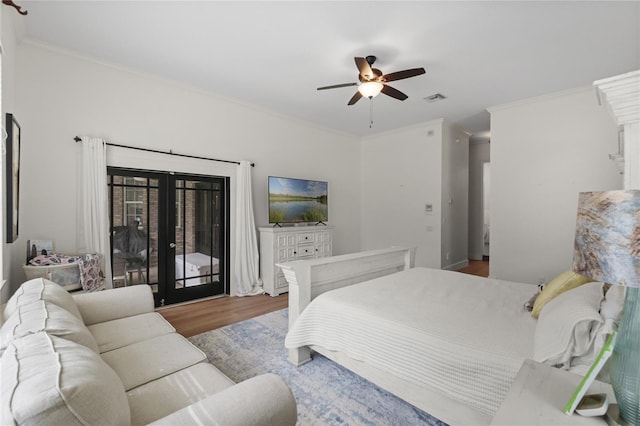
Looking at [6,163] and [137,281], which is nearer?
[6,163]

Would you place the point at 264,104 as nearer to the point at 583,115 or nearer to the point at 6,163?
the point at 6,163

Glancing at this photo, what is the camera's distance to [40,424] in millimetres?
700

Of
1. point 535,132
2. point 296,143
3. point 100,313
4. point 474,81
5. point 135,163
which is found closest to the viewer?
point 100,313

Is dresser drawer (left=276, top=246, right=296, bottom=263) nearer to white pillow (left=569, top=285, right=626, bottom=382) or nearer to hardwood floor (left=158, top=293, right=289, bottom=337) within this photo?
hardwood floor (left=158, top=293, right=289, bottom=337)

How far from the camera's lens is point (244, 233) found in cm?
436

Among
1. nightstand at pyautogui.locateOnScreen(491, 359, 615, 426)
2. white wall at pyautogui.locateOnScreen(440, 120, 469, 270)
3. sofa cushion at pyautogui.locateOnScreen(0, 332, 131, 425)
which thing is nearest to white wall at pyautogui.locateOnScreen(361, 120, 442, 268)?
white wall at pyautogui.locateOnScreen(440, 120, 469, 270)

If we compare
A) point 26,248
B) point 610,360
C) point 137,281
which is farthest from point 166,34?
point 610,360

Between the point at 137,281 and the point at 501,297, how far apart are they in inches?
154

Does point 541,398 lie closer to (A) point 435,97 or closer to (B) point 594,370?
(B) point 594,370

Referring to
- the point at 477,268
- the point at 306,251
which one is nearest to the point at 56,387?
the point at 306,251

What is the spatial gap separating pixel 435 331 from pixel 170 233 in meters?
3.43

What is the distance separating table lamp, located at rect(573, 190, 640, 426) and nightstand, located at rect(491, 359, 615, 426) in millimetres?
138

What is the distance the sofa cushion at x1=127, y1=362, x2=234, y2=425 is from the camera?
4.02 feet

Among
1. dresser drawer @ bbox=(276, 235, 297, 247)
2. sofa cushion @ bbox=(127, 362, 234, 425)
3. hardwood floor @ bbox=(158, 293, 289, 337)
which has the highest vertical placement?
dresser drawer @ bbox=(276, 235, 297, 247)
